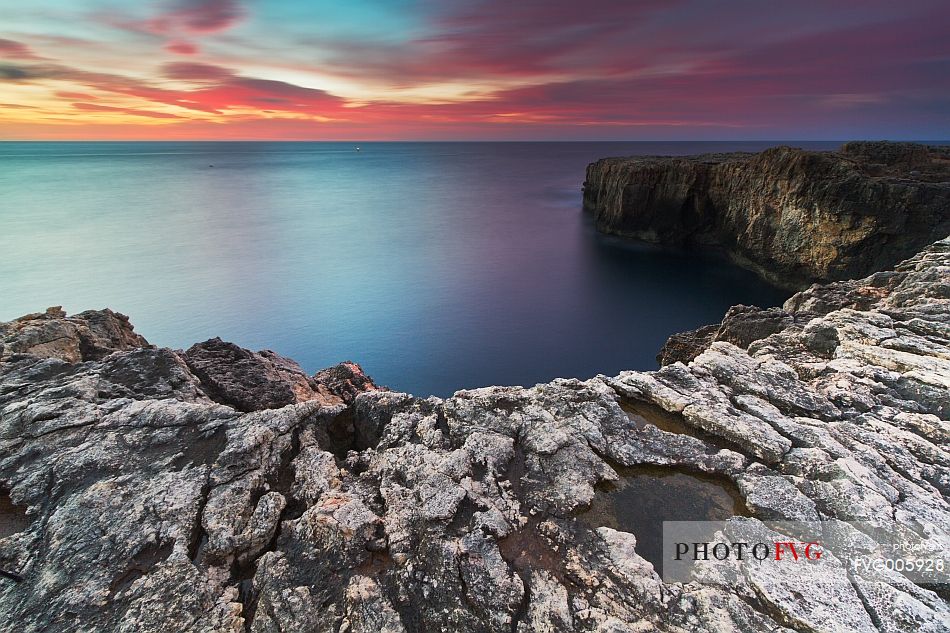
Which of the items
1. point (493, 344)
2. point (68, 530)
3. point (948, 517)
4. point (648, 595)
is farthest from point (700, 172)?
point (68, 530)

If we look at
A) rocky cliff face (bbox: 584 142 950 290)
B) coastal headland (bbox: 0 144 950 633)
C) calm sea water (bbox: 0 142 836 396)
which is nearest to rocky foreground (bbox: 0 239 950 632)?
coastal headland (bbox: 0 144 950 633)

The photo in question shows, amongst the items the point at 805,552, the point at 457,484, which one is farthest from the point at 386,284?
the point at 805,552

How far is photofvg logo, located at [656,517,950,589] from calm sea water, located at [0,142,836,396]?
10591 millimetres

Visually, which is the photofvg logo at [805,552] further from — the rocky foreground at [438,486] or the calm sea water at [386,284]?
the calm sea water at [386,284]

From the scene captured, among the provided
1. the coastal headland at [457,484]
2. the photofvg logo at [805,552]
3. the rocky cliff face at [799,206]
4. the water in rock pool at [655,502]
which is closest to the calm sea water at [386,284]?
the rocky cliff face at [799,206]

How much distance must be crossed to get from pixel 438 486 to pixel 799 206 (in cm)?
2143

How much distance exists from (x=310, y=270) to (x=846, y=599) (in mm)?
25069

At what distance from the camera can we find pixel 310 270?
974 inches

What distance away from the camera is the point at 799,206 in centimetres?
1888

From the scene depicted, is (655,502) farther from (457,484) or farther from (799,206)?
(799,206)

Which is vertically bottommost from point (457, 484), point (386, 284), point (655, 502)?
point (386, 284)

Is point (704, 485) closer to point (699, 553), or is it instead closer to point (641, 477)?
point (641, 477)

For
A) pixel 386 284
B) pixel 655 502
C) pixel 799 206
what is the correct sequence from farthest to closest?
pixel 386 284, pixel 799 206, pixel 655 502

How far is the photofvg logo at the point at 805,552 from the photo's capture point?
3447 millimetres
